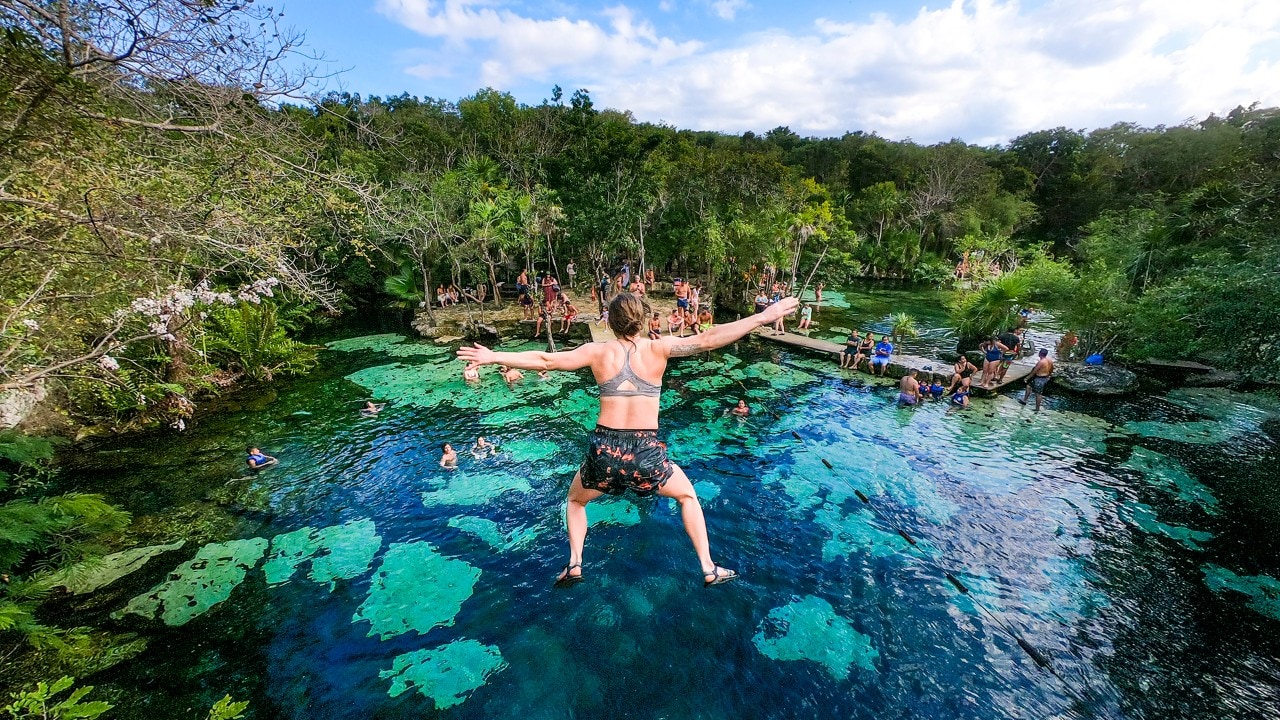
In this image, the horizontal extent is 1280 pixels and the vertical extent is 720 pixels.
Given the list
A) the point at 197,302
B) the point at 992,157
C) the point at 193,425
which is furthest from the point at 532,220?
the point at 992,157

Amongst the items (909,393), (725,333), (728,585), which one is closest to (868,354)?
(909,393)

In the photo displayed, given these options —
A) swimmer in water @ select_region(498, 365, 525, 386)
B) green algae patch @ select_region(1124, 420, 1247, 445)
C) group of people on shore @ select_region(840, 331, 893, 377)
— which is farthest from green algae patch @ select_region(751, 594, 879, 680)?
group of people on shore @ select_region(840, 331, 893, 377)

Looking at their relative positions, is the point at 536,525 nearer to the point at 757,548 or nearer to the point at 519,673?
the point at 519,673

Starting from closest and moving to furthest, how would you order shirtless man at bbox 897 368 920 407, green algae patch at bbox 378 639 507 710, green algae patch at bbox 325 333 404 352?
green algae patch at bbox 378 639 507 710, shirtless man at bbox 897 368 920 407, green algae patch at bbox 325 333 404 352

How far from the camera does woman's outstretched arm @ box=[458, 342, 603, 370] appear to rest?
3143mm

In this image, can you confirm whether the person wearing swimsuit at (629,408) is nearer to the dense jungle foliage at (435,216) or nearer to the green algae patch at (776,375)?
the dense jungle foliage at (435,216)

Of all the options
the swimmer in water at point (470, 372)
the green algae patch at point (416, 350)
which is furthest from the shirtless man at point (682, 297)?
the green algae patch at point (416, 350)

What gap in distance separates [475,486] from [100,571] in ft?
15.6

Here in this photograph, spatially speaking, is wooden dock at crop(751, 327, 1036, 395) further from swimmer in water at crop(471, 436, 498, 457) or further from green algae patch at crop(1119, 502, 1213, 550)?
swimmer in water at crop(471, 436, 498, 457)

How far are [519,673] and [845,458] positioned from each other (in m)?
7.14

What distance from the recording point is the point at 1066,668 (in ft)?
15.4

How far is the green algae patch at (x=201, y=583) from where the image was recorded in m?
5.63

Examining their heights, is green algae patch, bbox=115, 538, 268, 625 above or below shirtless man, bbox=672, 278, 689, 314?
below

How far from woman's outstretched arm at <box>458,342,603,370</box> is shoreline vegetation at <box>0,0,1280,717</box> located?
7.78 ft
